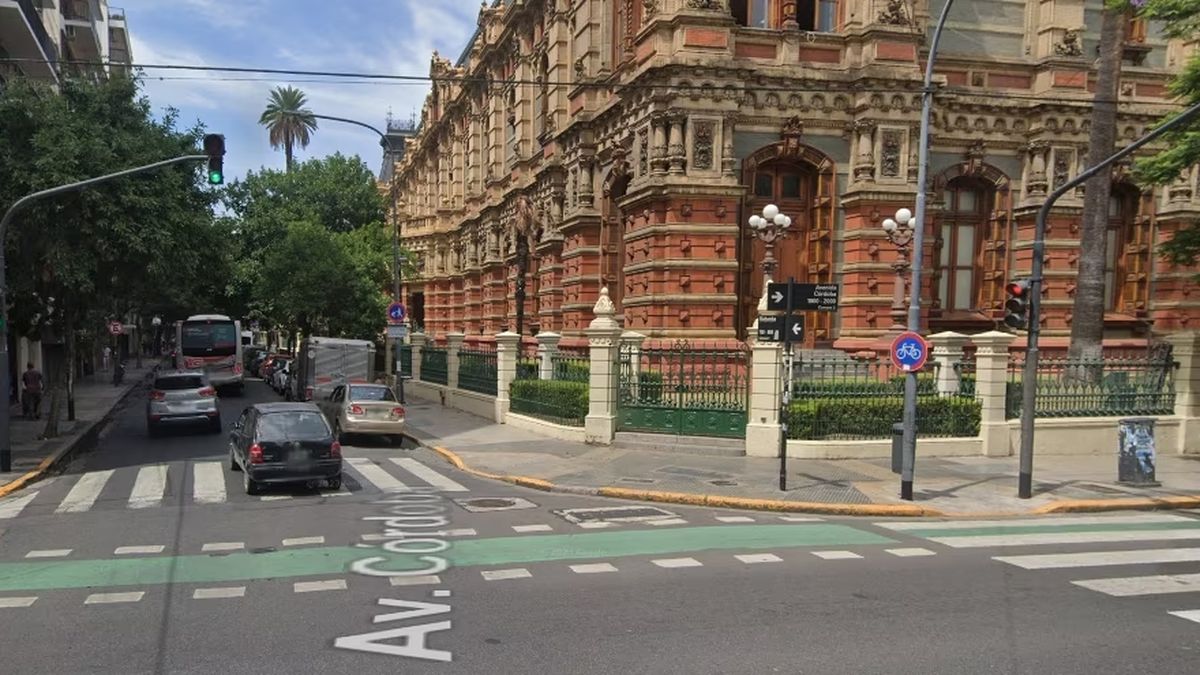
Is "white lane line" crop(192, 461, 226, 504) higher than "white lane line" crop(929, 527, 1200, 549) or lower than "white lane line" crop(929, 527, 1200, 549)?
lower

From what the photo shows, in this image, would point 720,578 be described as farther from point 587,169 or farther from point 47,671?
point 587,169

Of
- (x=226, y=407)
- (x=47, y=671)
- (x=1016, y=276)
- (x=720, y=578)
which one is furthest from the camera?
(x=226, y=407)

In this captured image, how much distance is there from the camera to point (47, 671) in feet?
19.4

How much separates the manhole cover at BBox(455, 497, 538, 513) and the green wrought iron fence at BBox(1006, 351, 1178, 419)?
11531mm

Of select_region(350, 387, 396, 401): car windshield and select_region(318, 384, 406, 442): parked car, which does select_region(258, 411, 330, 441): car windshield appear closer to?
select_region(318, 384, 406, 442): parked car

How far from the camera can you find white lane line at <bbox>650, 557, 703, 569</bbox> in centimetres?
905

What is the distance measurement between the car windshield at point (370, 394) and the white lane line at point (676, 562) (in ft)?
43.8

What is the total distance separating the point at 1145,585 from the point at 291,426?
11.9 metres

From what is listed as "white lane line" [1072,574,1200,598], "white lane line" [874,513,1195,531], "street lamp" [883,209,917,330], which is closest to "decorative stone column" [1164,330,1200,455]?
"street lamp" [883,209,917,330]

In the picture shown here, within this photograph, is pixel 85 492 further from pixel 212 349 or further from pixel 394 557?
pixel 212 349

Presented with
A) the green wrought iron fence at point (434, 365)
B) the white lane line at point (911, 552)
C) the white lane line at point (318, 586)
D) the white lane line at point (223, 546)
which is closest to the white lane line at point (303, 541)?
the white lane line at point (223, 546)

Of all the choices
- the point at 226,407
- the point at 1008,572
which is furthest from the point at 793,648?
the point at 226,407

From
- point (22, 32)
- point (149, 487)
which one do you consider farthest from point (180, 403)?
point (22, 32)

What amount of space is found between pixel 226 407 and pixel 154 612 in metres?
27.9
